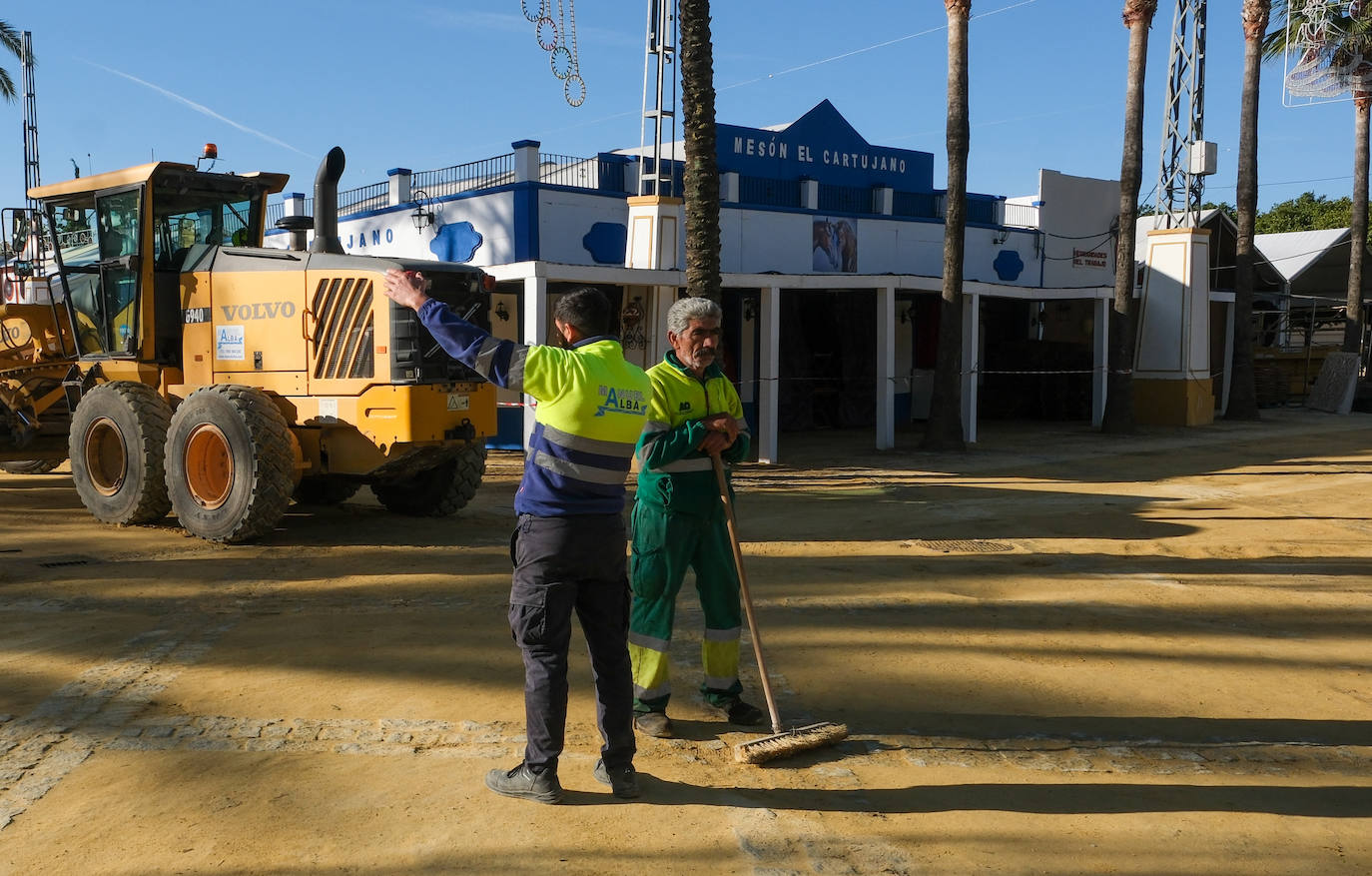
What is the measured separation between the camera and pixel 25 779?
175 inches

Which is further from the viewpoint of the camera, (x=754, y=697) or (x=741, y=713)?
(x=754, y=697)

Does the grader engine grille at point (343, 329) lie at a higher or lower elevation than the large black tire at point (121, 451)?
higher

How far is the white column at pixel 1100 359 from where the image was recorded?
22.8 meters

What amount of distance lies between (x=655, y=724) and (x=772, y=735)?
0.53m

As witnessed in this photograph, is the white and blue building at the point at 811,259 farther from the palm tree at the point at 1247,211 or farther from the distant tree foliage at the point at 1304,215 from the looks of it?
the distant tree foliage at the point at 1304,215

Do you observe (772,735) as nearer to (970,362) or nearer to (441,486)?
(441,486)

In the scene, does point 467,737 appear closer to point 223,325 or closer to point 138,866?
point 138,866

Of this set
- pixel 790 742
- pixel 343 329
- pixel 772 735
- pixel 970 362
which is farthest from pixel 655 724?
pixel 970 362

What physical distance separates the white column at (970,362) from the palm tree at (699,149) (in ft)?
24.3

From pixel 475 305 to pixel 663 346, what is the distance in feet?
27.7

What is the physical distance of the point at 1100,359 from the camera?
75.7 feet

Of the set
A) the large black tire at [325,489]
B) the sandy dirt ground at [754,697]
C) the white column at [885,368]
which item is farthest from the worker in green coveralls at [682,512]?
the white column at [885,368]

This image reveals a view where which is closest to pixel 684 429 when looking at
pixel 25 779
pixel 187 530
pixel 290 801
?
pixel 290 801

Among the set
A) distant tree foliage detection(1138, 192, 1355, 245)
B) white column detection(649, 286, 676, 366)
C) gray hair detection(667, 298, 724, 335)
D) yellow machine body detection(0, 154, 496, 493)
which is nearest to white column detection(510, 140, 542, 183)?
white column detection(649, 286, 676, 366)
